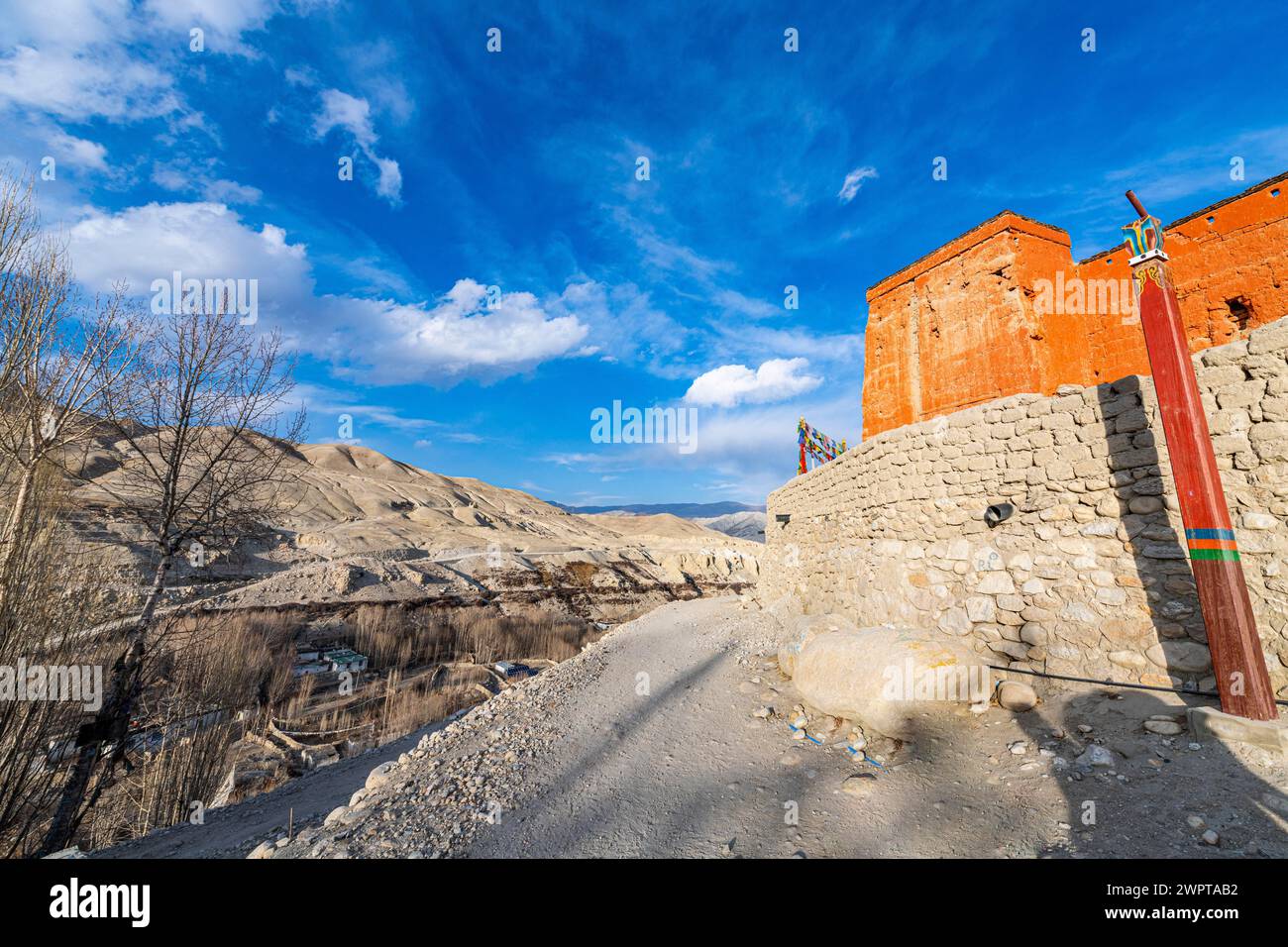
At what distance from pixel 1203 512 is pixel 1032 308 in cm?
1016

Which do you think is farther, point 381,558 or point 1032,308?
point 381,558

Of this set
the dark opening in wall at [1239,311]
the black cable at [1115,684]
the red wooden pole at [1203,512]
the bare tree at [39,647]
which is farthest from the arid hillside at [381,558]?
the dark opening in wall at [1239,311]

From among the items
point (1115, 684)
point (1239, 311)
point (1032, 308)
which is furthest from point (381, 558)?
point (1239, 311)

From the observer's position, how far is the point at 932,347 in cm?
1391

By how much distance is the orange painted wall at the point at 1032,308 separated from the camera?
28.4 feet

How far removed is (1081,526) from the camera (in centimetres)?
520

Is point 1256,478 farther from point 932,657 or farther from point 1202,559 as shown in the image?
point 932,657

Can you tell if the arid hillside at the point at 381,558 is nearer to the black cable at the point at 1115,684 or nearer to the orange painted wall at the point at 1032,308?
the black cable at the point at 1115,684

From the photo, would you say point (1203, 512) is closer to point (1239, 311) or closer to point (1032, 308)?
point (1239, 311)

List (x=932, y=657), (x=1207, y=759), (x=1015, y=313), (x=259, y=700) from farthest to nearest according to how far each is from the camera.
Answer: (x=259, y=700) → (x=1015, y=313) → (x=932, y=657) → (x=1207, y=759)

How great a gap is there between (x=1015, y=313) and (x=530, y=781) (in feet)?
48.0

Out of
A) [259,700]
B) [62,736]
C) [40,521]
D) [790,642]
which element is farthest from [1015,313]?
[259,700]

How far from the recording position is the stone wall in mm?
4176
